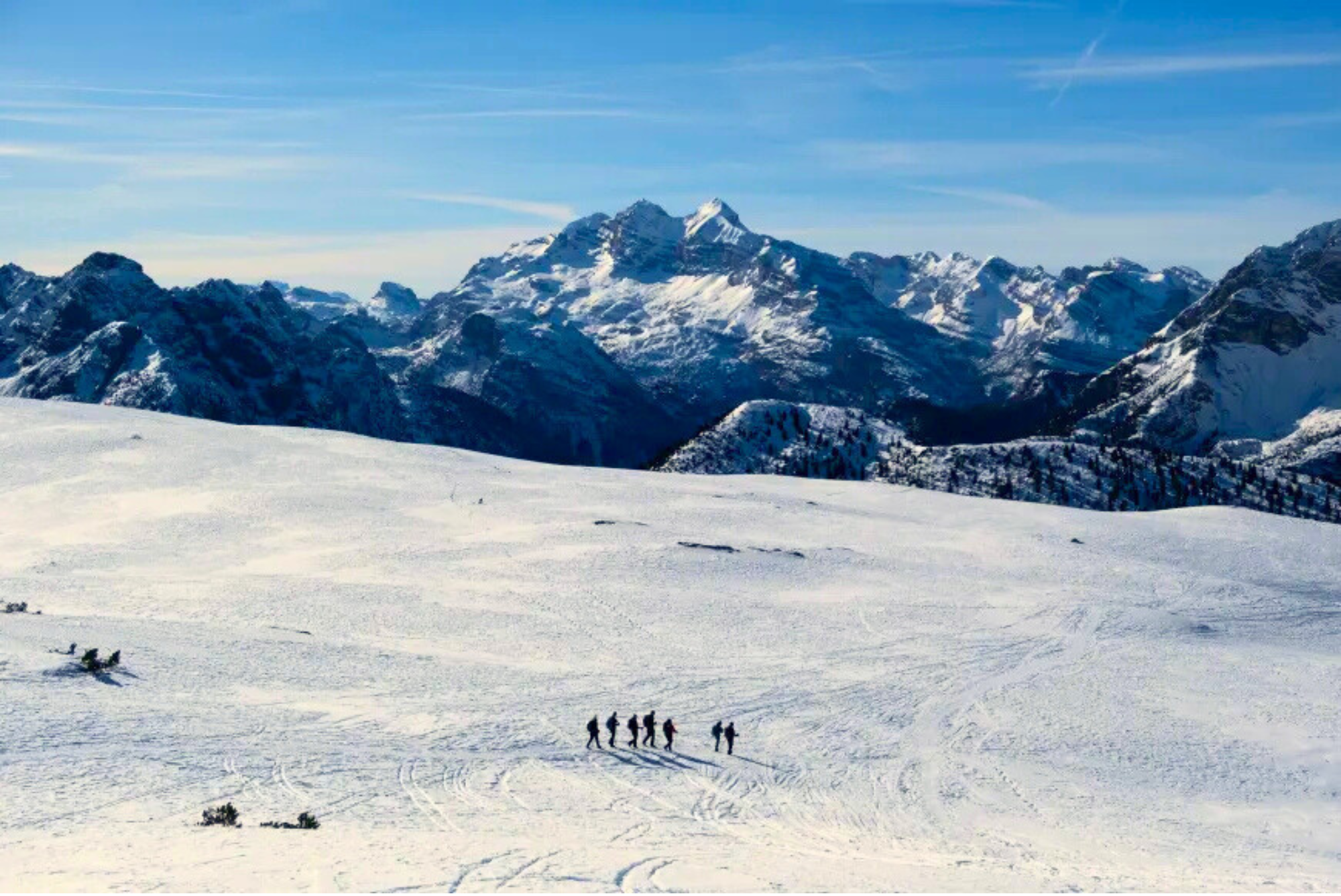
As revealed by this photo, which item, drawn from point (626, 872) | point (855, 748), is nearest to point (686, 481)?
point (855, 748)

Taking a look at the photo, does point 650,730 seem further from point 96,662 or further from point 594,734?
point 96,662

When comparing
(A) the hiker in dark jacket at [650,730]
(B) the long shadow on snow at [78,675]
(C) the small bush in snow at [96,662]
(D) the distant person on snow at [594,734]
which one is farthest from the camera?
(C) the small bush in snow at [96,662]

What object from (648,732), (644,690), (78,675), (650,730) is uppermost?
Result: (78,675)

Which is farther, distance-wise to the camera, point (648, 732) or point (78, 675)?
point (78, 675)

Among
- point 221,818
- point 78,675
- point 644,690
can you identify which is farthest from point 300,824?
point 644,690

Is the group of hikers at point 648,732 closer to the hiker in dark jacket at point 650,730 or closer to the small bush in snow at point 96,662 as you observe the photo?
the hiker in dark jacket at point 650,730

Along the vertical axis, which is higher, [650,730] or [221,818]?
[221,818]

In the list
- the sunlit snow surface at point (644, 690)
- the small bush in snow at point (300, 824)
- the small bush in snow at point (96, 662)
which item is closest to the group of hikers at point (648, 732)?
the sunlit snow surface at point (644, 690)
